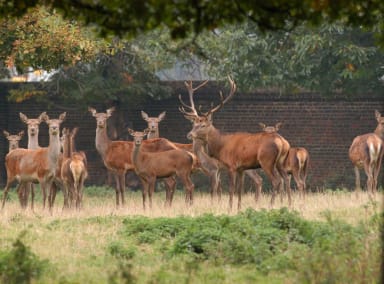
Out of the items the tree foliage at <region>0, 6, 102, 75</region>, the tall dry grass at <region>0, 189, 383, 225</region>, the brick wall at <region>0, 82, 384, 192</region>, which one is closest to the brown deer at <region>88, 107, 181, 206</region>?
the tall dry grass at <region>0, 189, 383, 225</region>

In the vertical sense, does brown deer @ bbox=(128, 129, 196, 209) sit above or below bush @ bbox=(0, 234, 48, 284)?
above

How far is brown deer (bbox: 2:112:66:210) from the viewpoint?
2042 centimetres

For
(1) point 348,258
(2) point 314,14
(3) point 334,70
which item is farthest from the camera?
(3) point 334,70

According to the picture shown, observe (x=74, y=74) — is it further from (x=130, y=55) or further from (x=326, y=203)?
(x=326, y=203)

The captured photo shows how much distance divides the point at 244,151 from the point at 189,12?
36.7 ft

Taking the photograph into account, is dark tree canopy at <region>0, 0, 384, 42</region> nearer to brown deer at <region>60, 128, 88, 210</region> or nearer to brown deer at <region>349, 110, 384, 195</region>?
brown deer at <region>60, 128, 88, 210</region>

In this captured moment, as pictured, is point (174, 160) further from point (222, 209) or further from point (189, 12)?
point (189, 12)

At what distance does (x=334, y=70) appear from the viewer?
26.0 metres

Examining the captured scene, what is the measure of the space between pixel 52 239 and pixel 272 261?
13.0 feet

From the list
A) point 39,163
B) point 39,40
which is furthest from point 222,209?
point 39,40

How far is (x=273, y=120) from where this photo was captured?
29.0 meters

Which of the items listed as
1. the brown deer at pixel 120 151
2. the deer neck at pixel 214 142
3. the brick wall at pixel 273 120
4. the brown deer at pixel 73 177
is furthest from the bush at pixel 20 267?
the brick wall at pixel 273 120

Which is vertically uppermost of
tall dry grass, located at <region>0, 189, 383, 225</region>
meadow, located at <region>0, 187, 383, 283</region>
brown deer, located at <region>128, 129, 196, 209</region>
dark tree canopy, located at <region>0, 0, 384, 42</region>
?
dark tree canopy, located at <region>0, 0, 384, 42</region>

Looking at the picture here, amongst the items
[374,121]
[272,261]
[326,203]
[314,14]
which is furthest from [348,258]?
[374,121]
